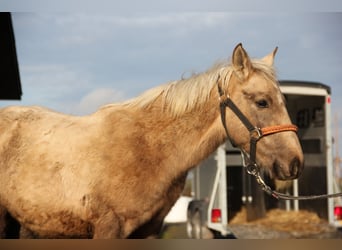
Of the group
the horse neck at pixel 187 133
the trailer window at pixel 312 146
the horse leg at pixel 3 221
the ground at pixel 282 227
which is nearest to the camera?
the horse neck at pixel 187 133

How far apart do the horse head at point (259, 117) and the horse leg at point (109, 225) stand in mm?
928

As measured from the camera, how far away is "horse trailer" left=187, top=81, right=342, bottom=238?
518 centimetres

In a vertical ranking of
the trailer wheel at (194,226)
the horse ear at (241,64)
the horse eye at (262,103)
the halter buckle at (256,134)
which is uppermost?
the horse ear at (241,64)

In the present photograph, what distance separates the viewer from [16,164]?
111 inches

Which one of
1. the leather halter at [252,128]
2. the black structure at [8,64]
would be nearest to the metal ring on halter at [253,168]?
the leather halter at [252,128]

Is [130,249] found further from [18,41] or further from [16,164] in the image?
[18,41]

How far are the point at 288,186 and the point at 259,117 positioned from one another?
9.90 ft

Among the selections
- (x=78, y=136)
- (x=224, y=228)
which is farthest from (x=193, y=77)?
(x=224, y=228)

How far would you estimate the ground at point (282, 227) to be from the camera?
16.3 ft

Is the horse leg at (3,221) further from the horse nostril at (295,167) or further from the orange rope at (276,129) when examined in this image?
the horse nostril at (295,167)

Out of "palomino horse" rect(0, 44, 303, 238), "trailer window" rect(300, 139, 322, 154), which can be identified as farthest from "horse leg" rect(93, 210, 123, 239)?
"trailer window" rect(300, 139, 322, 154)

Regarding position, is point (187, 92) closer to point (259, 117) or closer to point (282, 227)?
point (259, 117)

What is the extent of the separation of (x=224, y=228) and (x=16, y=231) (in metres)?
2.94

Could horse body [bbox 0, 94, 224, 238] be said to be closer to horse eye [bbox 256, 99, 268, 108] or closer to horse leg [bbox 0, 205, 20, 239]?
horse leg [bbox 0, 205, 20, 239]
